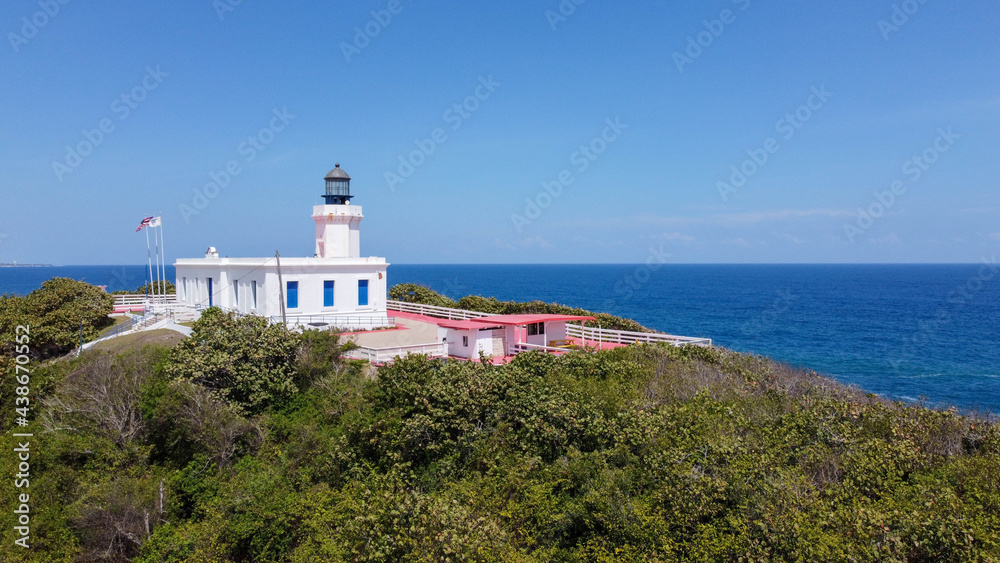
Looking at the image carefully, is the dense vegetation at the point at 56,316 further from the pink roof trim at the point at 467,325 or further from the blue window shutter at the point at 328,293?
the pink roof trim at the point at 467,325

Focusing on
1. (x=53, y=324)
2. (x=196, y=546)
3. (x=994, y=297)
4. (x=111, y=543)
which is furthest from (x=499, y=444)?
(x=994, y=297)

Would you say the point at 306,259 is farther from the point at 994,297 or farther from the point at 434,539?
the point at 994,297

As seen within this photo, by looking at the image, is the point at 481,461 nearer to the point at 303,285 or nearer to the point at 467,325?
the point at 467,325

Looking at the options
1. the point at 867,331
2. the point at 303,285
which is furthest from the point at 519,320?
the point at 867,331

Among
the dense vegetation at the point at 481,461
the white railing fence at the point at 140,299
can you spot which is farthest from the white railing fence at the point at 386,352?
the white railing fence at the point at 140,299

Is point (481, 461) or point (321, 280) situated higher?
point (321, 280)

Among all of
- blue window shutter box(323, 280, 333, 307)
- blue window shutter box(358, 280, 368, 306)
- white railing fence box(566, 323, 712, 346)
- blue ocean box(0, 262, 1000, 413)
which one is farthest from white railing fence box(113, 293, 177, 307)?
blue ocean box(0, 262, 1000, 413)
